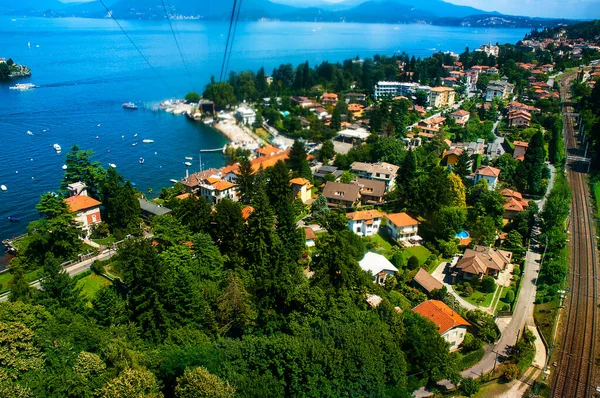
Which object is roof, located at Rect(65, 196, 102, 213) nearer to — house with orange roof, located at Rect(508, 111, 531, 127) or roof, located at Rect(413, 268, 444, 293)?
roof, located at Rect(413, 268, 444, 293)

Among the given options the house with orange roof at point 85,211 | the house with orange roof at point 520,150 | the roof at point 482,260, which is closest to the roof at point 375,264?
the roof at point 482,260

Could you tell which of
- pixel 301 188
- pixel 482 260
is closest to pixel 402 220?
pixel 482 260

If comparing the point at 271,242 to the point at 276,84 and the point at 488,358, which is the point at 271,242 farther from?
the point at 276,84

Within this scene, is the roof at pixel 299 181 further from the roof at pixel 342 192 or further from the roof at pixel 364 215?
the roof at pixel 364 215

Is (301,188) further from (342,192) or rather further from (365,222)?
(365,222)

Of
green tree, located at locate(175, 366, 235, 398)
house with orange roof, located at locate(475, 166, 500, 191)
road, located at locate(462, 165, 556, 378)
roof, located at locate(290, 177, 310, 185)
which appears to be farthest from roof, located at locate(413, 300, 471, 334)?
house with orange roof, located at locate(475, 166, 500, 191)

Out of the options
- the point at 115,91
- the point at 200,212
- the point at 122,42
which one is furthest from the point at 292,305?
the point at 122,42
